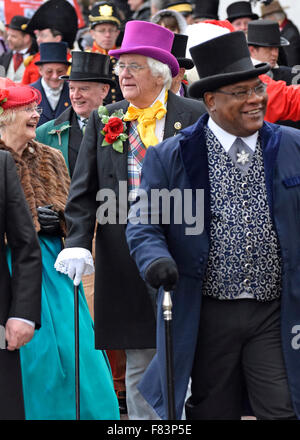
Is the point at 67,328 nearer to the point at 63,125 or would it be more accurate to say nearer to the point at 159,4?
the point at 63,125

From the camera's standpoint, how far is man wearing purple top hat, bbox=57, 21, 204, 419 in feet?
19.9

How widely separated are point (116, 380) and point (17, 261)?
2984 millimetres

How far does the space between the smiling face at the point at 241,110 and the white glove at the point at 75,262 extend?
4.77ft

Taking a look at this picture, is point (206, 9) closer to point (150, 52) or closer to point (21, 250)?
point (150, 52)

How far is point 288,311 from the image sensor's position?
462 cm

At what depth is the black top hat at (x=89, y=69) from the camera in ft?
26.6

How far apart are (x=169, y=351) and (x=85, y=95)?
13.0ft

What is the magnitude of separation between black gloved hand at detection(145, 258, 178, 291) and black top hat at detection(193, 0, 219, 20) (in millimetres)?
8172

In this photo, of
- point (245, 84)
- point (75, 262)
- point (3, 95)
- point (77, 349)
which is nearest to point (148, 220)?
point (245, 84)

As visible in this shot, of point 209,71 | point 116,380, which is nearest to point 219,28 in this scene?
point 116,380

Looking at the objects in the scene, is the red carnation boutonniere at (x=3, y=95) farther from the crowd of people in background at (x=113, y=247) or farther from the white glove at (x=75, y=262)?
the white glove at (x=75, y=262)

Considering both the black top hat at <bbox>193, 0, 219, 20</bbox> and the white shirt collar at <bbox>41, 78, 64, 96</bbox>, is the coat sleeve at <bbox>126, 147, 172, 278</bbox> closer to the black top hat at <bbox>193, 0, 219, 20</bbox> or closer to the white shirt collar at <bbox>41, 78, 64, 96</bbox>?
the white shirt collar at <bbox>41, 78, 64, 96</bbox>

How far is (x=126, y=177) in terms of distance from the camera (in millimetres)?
6062

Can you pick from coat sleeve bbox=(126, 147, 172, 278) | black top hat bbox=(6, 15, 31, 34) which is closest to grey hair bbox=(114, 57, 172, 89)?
coat sleeve bbox=(126, 147, 172, 278)
